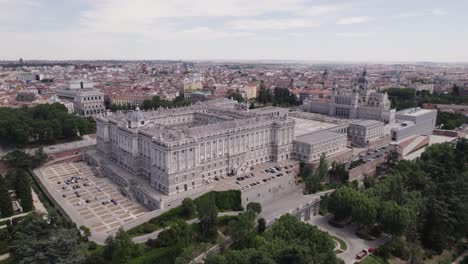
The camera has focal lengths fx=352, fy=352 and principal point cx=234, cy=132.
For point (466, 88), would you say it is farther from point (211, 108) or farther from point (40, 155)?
point (40, 155)

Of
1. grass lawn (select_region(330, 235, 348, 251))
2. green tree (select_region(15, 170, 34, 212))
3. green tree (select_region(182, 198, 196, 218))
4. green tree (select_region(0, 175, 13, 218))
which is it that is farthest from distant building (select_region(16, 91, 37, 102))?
grass lawn (select_region(330, 235, 348, 251))

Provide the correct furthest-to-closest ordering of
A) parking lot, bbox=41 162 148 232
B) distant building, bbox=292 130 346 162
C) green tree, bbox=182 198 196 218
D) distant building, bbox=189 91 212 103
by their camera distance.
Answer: distant building, bbox=189 91 212 103
distant building, bbox=292 130 346 162
parking lot, bbox=41 162 148 232
green tree, bbox=182 198 196 218

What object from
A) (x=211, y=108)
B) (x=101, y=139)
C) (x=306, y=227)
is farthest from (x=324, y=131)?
(x=101, y=139)

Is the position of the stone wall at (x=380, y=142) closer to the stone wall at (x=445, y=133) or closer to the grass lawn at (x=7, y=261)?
the stone wall at (x=445, y=133)

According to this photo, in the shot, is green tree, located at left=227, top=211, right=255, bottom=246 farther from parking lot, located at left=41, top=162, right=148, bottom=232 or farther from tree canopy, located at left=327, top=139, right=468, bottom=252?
parking lot, located at left=41, top=162, right=148, bottom=232

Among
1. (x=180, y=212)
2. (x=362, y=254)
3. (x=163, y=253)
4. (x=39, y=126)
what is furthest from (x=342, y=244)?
(x=39, y=126)

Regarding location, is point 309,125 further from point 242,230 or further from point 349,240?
point 242,230
